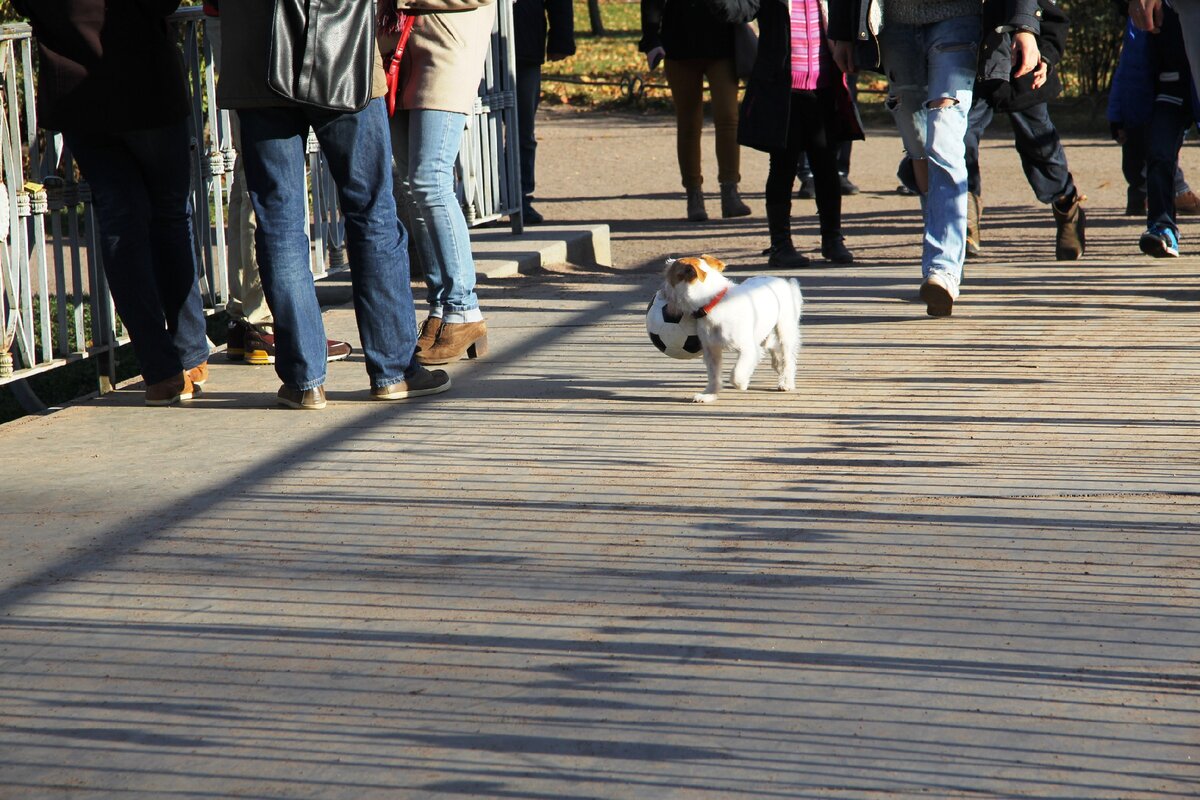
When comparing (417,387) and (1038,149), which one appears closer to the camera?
(417,387)

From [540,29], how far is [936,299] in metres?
5.25

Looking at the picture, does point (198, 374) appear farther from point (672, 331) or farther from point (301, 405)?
point (672, 331)

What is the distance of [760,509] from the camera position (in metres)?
3.93

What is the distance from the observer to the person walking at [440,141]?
18.4 ft

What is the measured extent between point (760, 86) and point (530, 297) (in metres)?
1.88

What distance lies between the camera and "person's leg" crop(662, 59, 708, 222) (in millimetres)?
10461

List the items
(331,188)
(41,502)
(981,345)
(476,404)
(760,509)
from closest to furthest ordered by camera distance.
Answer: (760,509), (41,502), (476,404), (981,345), (331,188)

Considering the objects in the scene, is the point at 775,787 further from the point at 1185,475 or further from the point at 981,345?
the point at 981,345

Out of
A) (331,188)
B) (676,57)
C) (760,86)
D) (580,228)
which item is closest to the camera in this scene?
(331,188)

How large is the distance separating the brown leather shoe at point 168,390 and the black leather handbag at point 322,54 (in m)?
1.23

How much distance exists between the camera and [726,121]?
1046cm

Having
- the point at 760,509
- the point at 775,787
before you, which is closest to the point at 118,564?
the point at 760,509

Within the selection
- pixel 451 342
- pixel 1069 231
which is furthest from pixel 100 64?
pixel 1069 231

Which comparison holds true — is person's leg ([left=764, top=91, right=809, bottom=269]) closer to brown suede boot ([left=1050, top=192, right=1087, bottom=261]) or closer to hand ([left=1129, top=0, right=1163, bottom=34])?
brown suede boot ([left=1050, top=192, right=1087, bottom=261])
